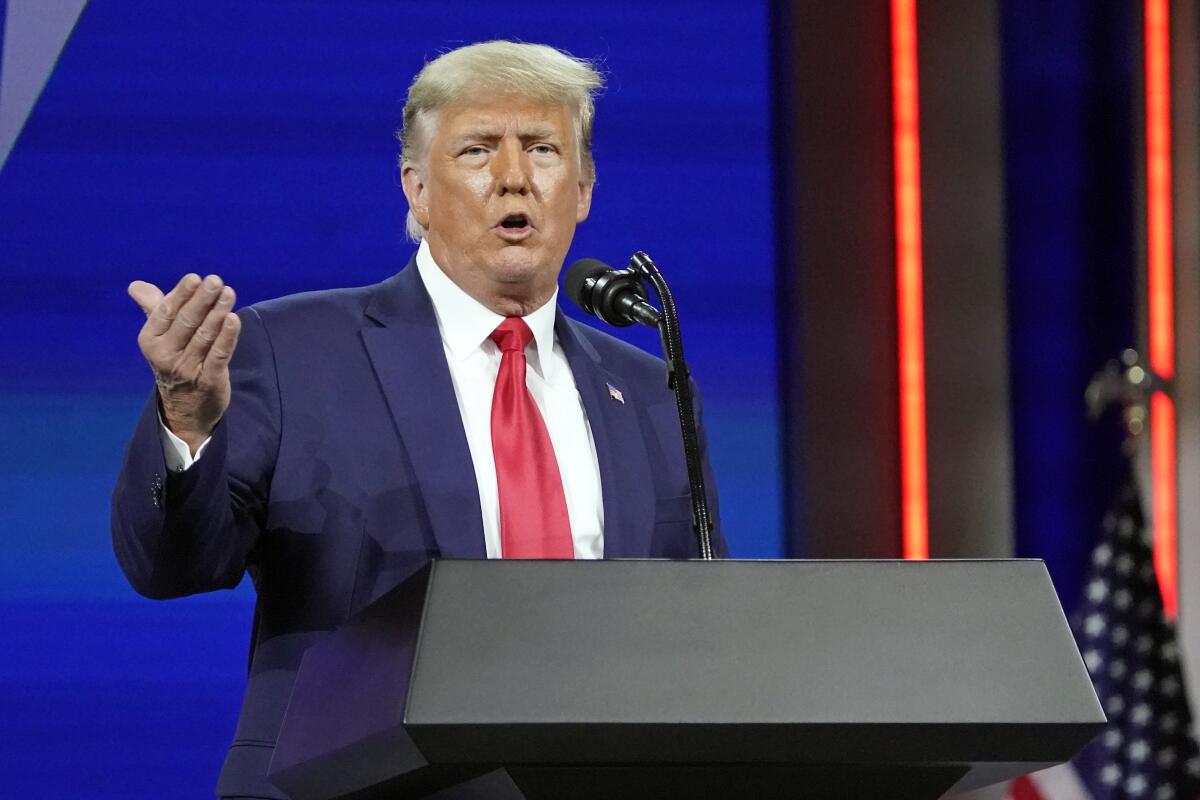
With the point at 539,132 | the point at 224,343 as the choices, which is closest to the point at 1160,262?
the point at 539,132

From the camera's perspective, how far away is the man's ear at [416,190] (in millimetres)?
2152

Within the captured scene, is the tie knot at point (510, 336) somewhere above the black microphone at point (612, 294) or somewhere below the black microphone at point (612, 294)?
below

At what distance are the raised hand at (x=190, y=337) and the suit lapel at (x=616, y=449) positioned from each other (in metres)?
0.63

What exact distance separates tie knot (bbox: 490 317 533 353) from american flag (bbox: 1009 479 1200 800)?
1.85 meters

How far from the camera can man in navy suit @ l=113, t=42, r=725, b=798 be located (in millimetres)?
1562

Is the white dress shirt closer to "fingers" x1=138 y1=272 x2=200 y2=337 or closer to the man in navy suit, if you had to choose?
the man in navy suit

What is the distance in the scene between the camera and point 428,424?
178 centimetres

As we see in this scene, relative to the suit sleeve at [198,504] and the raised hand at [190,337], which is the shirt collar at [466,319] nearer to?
the suit sleeve at [198,504]

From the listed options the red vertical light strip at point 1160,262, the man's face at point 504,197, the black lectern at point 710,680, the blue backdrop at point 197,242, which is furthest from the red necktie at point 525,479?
the red vertical light strip at point 1160,262

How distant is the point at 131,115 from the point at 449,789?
6.76ft

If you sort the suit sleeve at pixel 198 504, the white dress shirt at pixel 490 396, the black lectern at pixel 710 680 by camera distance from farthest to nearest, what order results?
the white dress shirt at pixel 490 396
the suit sleeve at pixel 198 504
the black lectern at pixel 710 680

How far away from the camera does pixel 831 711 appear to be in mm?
1052

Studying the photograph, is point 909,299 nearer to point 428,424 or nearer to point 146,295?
point 428,424

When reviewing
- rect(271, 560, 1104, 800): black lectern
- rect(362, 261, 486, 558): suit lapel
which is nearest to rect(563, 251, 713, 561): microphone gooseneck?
rect(362, 261, 486, 558): suit lapel
